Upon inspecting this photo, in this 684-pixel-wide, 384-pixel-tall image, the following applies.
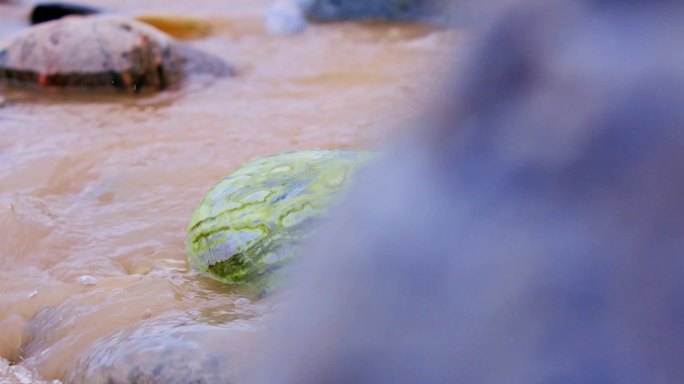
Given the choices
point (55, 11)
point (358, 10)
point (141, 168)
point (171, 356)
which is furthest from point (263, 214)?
point (55, 11)

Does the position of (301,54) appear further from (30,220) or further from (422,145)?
(422,145)

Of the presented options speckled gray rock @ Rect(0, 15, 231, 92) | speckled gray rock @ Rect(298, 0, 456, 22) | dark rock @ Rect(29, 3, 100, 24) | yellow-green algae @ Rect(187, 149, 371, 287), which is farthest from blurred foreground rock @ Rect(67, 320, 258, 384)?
dark rock @ Rect(29, 3, 100, 24)

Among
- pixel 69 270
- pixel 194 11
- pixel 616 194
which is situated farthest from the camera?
pixel 194 11

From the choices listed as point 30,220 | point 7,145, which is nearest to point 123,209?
point 30,220

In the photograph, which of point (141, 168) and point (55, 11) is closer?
point (141, 168)

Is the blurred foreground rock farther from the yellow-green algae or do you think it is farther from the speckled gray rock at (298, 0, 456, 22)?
the speckled gray rock at (298, 0, 456, 22)

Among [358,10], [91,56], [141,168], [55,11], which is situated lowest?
[141,168]

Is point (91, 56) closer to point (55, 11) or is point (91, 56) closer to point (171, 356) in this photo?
point (55, 11)
